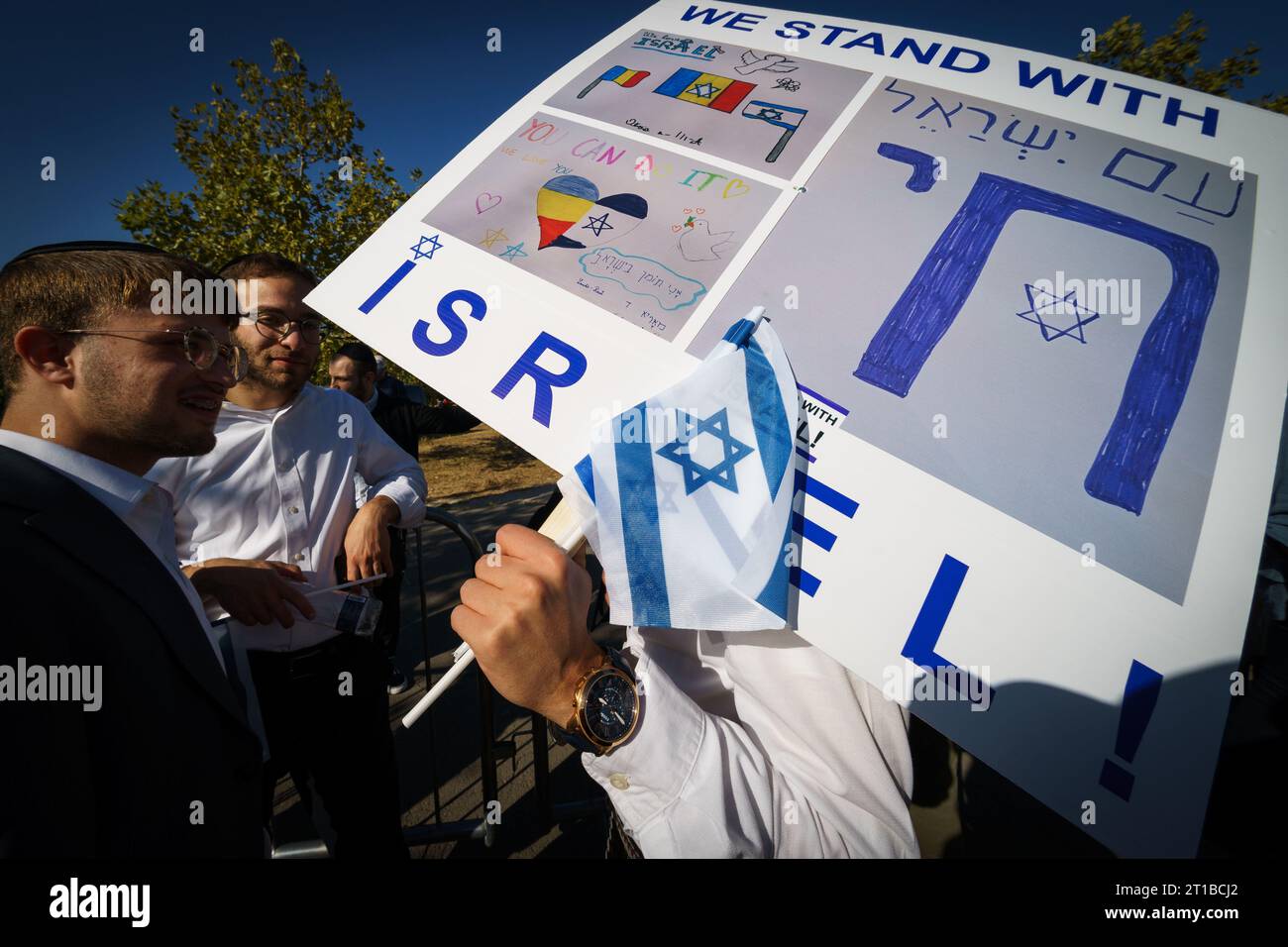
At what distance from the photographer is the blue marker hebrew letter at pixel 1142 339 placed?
0.90 m

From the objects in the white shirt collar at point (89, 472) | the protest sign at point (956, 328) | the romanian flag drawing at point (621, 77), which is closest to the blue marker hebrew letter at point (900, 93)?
the protest sign at point (956, 328)

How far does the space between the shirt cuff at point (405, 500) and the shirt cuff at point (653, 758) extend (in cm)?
160

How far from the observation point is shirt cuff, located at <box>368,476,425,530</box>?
230 cm

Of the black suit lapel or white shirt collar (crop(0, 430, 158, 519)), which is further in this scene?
white shirt collar (crop(0, 430, 158, 519))

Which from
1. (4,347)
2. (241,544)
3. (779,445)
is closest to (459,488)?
(241,544)

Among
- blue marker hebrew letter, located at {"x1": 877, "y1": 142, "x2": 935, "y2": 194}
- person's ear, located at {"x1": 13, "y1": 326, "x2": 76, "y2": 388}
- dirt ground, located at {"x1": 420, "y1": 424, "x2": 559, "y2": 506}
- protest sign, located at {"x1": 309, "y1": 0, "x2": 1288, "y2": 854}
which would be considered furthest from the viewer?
dirt ground, located at {"x1": 420, "y1": 424, "x2": 559, "y2": 506}

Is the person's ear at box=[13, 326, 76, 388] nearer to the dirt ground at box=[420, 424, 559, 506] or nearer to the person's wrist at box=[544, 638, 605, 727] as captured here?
the person's wrist at box=[544, 638, 605, 727]

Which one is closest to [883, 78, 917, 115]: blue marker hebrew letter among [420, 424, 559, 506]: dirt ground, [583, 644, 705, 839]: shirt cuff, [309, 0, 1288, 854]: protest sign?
[309, 0, 1288, 854]: protest sign

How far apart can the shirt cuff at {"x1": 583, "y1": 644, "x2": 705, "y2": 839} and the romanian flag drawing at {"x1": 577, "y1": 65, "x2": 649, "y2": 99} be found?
56.2 inches

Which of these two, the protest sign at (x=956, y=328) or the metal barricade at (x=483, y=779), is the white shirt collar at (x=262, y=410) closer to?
the metal barricade at (x=483, y=779)

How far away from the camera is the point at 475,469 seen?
1091cm

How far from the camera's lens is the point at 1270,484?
837 mm

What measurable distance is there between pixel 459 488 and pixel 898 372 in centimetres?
901

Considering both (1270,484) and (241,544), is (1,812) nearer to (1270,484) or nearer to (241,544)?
(241,544)
